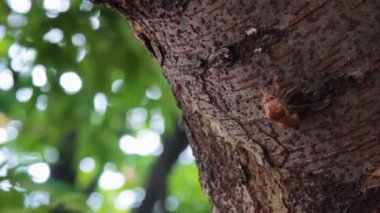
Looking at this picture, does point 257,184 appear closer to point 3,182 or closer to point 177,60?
point 177,60

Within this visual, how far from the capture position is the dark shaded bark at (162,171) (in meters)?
3.10

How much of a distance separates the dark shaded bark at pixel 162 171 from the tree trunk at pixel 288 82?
2.51 m

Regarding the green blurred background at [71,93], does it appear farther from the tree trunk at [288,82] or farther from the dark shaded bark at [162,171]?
the tree trunk at [288,82]

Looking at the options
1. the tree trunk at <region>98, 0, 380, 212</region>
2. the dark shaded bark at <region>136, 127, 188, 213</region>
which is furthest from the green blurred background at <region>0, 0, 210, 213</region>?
the tree trunk at <region>98, 0, 380, 212</region>

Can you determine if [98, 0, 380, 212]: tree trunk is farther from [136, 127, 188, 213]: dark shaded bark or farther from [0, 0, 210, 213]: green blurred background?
[136, 127, 188, 213]: dark shaded bark

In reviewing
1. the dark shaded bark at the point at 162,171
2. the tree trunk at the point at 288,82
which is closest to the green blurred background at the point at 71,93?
the dark shaded bark at the point at 162,171

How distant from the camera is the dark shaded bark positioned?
3098 millimetres

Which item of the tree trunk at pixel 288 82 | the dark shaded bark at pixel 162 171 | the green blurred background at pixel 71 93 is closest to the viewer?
the tree trunk at pixel 288 82

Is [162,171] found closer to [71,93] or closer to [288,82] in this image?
[71,93]

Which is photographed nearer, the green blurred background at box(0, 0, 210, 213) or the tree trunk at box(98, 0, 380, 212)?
the tree trunk at box(98, 0, 380, 212)

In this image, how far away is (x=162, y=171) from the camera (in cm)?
315

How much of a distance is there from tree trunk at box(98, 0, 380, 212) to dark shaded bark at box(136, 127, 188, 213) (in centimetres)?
251

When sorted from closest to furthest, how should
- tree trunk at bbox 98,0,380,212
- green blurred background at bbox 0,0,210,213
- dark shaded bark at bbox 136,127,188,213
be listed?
1. tree trunk at bbox 98,0,380,212
2. green blurred background at bbox 0,0,210,213
3. dark shaded bark at bbox 136,127,188,213

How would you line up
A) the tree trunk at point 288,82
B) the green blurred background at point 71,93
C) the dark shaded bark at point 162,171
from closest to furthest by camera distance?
1. the tree trunk at point 288,82
2. the green blurred background at point 71,93
3. the dark shaded bark at point 162,171
